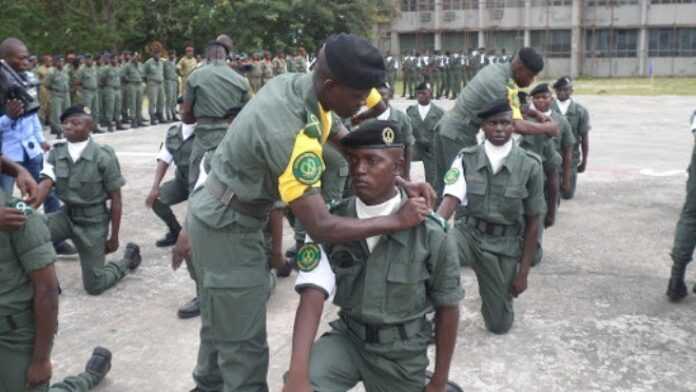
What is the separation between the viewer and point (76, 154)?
219 inches

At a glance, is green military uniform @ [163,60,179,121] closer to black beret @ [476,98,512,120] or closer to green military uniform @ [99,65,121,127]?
green military uniform @ [99,65,121,127]

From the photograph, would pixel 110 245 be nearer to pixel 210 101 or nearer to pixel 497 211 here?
pixel 210 101

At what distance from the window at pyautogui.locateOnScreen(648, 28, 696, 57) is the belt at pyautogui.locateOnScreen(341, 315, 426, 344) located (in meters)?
39.4

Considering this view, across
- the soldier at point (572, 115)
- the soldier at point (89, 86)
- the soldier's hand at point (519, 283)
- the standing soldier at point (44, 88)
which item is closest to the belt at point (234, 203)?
the soldier's hand at point (519, 283)

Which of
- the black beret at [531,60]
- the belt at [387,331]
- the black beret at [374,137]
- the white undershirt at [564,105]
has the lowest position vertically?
the belt at [387,331]

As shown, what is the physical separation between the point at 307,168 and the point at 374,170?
1.03 ft

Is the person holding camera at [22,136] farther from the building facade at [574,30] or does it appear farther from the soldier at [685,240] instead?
the building facade at [574,30]

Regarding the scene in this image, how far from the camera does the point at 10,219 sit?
8.99 ft

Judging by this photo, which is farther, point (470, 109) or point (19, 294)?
point (470, 109)

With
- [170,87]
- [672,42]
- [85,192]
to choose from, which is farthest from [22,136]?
[672,42]

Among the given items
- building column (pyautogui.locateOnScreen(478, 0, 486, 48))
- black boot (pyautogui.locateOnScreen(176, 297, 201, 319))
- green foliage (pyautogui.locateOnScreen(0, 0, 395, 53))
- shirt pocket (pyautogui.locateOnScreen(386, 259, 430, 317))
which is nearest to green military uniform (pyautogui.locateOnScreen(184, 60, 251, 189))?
black boot (pyautogui.locateOnScreen(176, 297, 201, 319))

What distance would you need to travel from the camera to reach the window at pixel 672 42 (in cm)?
3716

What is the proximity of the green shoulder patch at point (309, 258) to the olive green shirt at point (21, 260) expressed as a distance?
1.08 metres

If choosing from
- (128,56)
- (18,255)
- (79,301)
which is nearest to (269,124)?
(18,255)
